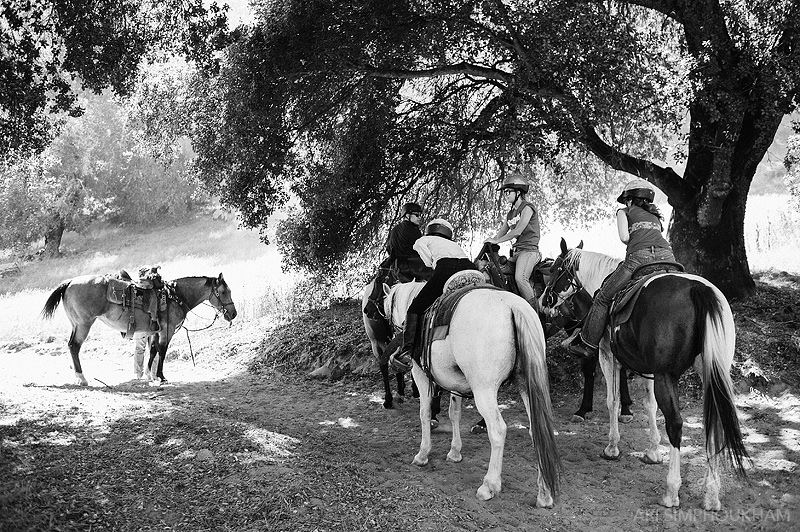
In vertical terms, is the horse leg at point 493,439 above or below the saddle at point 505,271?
below

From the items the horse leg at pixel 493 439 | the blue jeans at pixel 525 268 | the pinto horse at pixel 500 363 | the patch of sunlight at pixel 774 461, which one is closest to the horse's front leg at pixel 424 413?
the pinto horse at pixel 500 363

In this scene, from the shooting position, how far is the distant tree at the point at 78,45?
332 inches

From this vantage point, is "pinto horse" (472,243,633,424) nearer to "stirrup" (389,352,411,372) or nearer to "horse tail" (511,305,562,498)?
"stirrup" (389,352,411,372)

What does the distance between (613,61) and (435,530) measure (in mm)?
7134

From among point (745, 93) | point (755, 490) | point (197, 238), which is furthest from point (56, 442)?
point (197, 238)

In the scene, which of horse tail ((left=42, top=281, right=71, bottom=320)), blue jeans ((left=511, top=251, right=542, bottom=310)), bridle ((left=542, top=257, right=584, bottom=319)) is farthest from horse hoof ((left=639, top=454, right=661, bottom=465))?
horse tail ((left=42, top=281, right=71, bottom=320))

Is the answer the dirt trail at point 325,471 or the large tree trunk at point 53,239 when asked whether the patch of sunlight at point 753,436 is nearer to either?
the dirt trail at point 325,471

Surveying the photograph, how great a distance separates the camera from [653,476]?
6496 mm

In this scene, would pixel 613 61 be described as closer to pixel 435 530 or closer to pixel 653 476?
pixel 653 476

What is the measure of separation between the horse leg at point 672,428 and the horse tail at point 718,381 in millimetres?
307

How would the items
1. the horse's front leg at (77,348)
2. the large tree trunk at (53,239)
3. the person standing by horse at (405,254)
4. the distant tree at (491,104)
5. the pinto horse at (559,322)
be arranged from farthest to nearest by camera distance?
the large tree trunk at (53,239), the horse's front leg at (77,348), the person standing by horse at (405,254), the distant tree at (491,104), the pinto horse at (559,322)

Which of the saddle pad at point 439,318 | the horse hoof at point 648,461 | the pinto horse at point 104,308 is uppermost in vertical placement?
the saddle pad at point 439,318

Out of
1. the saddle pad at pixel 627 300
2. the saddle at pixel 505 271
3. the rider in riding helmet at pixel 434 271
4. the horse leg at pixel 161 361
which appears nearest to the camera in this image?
the saddle pad at pixel 627 300

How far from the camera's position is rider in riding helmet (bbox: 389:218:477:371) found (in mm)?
6809
